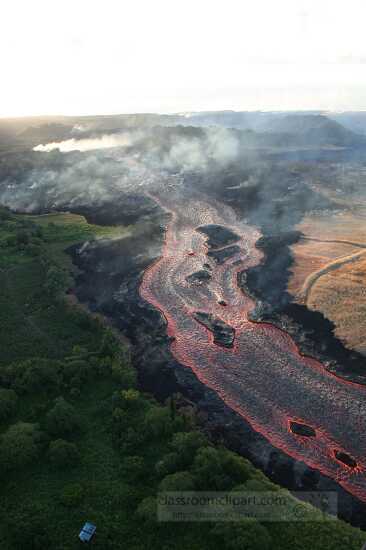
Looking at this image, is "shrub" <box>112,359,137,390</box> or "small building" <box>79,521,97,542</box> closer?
"small building" <box>79,521,97,542</box>

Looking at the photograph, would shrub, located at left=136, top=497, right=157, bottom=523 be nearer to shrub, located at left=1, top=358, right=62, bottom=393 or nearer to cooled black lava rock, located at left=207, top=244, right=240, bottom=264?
shrub, located at left=1, top=358, right=62, bottom=393

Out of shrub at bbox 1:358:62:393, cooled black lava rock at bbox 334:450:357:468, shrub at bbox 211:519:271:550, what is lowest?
cooled black lava rock at bbox 334:450:357:468

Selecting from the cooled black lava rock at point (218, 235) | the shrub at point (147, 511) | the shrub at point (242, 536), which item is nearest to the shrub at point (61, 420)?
the shrub at point (147, 511)

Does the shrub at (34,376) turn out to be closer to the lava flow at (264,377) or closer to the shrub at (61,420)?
the shrub at (61,420)

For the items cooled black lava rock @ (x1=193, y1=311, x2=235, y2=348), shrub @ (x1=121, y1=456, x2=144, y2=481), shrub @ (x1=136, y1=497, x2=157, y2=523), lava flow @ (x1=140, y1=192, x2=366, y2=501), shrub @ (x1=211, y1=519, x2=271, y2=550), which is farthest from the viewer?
cooled black lava rock @ (x1=193, y1=311, x2=235, y2=348)

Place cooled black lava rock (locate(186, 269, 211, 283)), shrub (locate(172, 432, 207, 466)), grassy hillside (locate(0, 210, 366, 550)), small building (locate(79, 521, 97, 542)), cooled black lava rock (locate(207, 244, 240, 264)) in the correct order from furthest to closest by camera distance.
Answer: cooled black lava rock (locate(207, 244, 240, 264))
cooled black lava rock (locate(186, 269, 211, 283))
shrub (locate(172, 432, 207, 466))
grassy hillside (locate(0, 210, 366, 550))
small building (locate(79, 521, 97, 542))

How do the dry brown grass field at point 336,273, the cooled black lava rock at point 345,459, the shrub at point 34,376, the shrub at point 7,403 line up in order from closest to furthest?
the cooled black lava rock at point 345,459, the shrub at point 7,403, the shrub at point 34,376, the dry brown grass field at point 336,273

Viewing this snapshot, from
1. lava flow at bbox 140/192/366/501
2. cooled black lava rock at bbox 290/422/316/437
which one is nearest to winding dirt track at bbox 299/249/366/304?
lava flow at bbox 140/192/366/501

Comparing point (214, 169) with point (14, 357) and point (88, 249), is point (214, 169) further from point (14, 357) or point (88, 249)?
point (14, 357)
